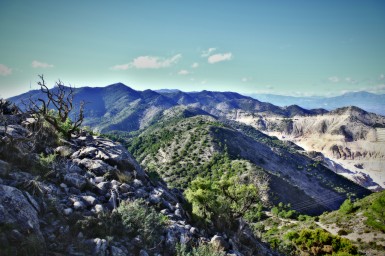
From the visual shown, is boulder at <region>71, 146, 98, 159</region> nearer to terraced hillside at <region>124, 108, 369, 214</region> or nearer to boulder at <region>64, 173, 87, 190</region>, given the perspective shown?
boulder at <region>64, 173, 87, 190</region>

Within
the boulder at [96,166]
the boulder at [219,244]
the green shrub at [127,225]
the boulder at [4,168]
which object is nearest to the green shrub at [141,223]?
the green shrub at [127,225]

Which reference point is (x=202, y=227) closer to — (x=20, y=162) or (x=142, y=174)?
(x=142, y=174)

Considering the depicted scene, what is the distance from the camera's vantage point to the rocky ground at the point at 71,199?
30.7 ft

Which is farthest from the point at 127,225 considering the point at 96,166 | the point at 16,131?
the point at 16,131

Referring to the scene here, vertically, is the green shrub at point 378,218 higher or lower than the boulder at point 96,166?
lower

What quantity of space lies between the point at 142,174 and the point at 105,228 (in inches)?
327

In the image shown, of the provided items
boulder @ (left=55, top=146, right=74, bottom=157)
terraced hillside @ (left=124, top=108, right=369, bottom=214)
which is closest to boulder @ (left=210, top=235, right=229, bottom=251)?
boulder @ (left=55, top=146, right=74, bottom=157)

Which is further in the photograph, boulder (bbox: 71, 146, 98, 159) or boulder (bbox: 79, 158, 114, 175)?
boulder (bbox: 71, 146, 98, 159)

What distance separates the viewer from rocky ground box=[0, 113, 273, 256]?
935cm

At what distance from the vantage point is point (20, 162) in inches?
514

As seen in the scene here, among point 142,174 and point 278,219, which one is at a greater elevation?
point 142,174

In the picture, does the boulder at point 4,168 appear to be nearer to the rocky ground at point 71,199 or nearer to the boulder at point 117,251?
the rocky ground at point 71,199

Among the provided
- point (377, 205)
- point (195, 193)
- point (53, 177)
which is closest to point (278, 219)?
point (377, 205)

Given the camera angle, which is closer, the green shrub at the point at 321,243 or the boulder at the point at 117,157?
the boulder at the point at 117,157
